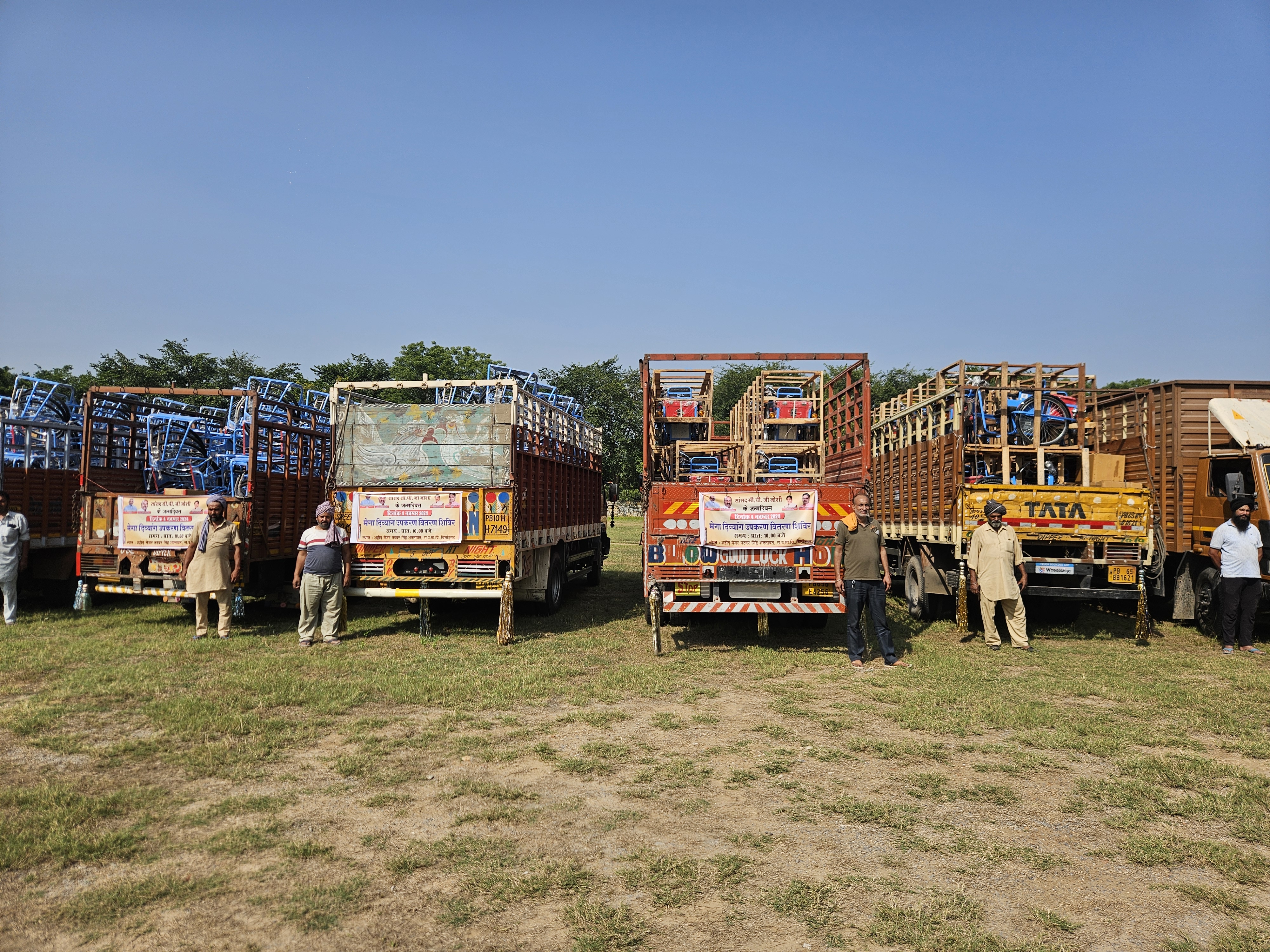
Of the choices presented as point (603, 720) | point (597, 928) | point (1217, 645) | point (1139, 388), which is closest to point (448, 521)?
point (603, 720)

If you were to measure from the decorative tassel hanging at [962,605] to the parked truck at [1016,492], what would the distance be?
2 cm

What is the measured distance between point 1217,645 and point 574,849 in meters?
8.93

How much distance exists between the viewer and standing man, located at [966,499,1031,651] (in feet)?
30.9

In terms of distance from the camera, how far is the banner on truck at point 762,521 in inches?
355

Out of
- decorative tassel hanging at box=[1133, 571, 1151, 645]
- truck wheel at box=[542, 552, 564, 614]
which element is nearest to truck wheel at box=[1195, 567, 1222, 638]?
decorative tassel hanging at box=[1133, 571, 1151, 645]

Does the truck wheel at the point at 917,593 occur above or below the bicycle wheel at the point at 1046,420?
below

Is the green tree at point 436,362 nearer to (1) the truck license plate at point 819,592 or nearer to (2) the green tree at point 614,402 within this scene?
(2) the green tree at point 614,402

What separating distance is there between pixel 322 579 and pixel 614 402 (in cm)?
4658

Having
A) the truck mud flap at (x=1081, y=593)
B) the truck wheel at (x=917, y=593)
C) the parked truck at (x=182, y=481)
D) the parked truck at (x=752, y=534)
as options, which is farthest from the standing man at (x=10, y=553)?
the truck mud flap at (x=1081, y=593)

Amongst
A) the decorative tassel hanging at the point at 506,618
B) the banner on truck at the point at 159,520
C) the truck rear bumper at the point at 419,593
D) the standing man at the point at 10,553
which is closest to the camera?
the decorative tassel hanging at the point at 506,618

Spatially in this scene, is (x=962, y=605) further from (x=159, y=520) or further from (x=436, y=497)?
(x=159, y=520)

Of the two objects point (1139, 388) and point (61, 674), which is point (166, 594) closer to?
point (61, 674)

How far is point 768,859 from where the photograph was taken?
3857mm

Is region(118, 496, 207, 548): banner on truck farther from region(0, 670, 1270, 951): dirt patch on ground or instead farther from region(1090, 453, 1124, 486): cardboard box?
region(1090, 453, 1124, 486): cardboard box
